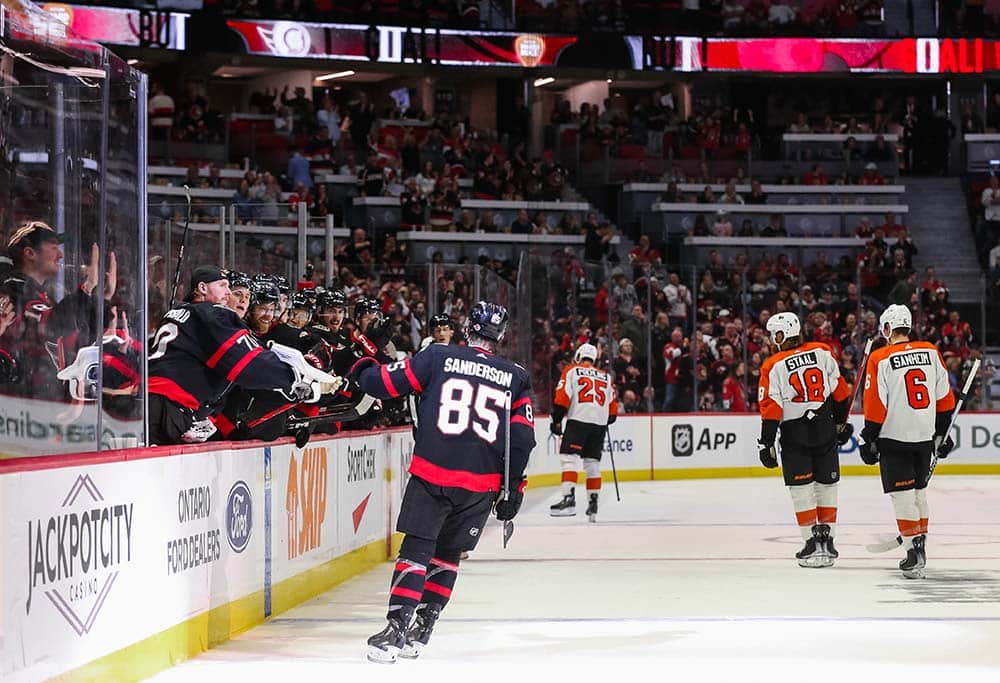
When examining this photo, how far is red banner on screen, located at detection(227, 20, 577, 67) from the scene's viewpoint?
28.8 metres

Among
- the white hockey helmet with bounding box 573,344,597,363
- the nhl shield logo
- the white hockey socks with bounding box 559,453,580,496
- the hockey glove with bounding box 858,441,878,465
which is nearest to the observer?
the hockey glove with bounding box 858,441,878,465

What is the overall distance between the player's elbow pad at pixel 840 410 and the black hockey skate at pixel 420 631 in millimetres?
4847

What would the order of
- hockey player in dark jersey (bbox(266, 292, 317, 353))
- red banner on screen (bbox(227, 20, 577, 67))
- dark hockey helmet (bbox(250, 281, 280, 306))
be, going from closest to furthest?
dark hockey helmet (bbox(250, 281, 280, 306)), hockey player in dark jersey (bbox(266, 292, 317, 353)), red banner on screen (bbox(227, 20, 577, 67))

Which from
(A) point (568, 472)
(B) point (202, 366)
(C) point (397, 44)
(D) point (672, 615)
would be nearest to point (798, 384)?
(D) point (672, 615)

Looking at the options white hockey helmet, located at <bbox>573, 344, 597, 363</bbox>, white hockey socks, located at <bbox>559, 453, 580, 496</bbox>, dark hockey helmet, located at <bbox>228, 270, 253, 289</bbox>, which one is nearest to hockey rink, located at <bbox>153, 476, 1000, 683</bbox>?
white hockey socks, located at <bbox>559, 453, 580, 496</bbox>

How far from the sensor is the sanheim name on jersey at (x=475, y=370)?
7398mm

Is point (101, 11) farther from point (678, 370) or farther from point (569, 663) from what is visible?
point (569, 663)

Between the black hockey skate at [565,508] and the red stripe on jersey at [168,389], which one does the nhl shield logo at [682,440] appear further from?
the red stripe on jersey at [168,389]

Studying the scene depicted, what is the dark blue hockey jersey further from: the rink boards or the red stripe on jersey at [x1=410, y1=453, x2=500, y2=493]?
the rink boards

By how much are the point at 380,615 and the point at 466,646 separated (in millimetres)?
1218

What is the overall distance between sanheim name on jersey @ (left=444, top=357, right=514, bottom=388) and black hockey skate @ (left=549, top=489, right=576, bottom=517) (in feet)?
27.9

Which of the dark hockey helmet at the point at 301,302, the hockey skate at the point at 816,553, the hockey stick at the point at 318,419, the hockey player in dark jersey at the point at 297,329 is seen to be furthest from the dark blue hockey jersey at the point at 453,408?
the hockey skate at the point at 816,553

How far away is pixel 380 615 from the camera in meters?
8.86

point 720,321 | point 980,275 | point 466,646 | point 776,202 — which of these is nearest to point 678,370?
point 720,321
